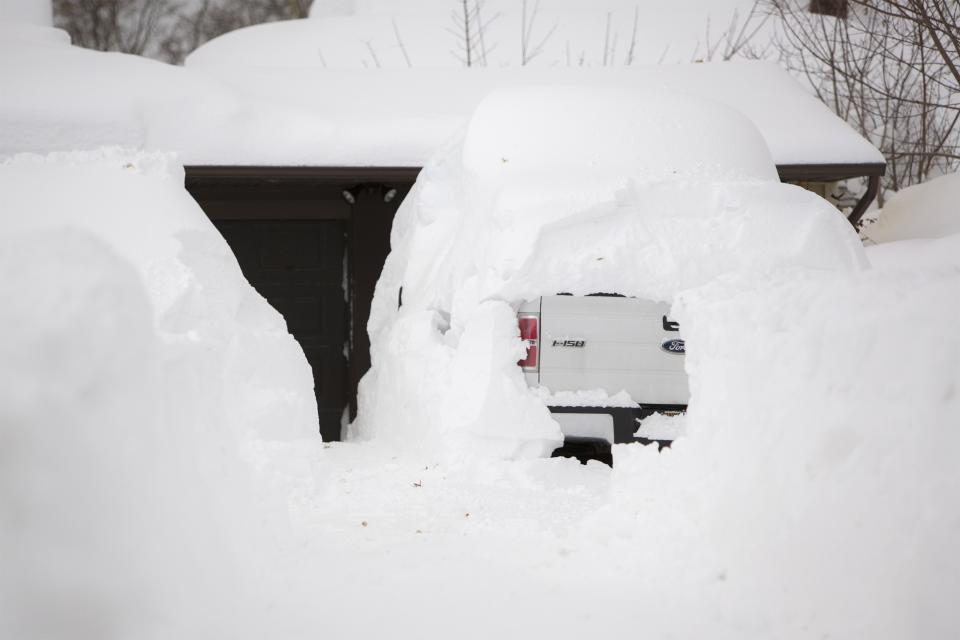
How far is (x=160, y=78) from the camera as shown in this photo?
7578 mm

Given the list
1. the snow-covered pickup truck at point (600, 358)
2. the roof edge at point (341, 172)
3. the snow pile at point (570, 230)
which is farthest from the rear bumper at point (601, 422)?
the roof edge at point (341, 172)

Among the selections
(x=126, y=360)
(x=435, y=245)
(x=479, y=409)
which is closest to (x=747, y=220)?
(x=479, y=409)

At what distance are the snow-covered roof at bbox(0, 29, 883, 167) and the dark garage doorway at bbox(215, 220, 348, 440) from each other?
A: 4.16 ft

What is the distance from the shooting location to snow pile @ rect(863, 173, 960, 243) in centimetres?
883

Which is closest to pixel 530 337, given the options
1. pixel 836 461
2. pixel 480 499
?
pixel 480 499

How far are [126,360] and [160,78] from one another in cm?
627

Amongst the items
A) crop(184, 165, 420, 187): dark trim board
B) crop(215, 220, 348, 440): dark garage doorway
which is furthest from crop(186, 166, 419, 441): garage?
crop(184, 165, 420, 187): dark trim board

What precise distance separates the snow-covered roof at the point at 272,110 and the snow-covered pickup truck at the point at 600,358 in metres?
2.52

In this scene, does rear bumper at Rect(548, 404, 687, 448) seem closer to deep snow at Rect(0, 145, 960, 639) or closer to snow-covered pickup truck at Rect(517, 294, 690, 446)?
snow-covered pickup truck at Rect(517, 294, 690, 446)

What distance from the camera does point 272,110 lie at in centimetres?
771

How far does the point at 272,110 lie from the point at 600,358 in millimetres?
4574

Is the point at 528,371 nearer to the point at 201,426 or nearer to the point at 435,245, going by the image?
the point at 435,245

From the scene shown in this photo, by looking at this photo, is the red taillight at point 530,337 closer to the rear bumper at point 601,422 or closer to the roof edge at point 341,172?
the rear bumper at point 601,422

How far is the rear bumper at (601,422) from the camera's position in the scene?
4547 millimetres
